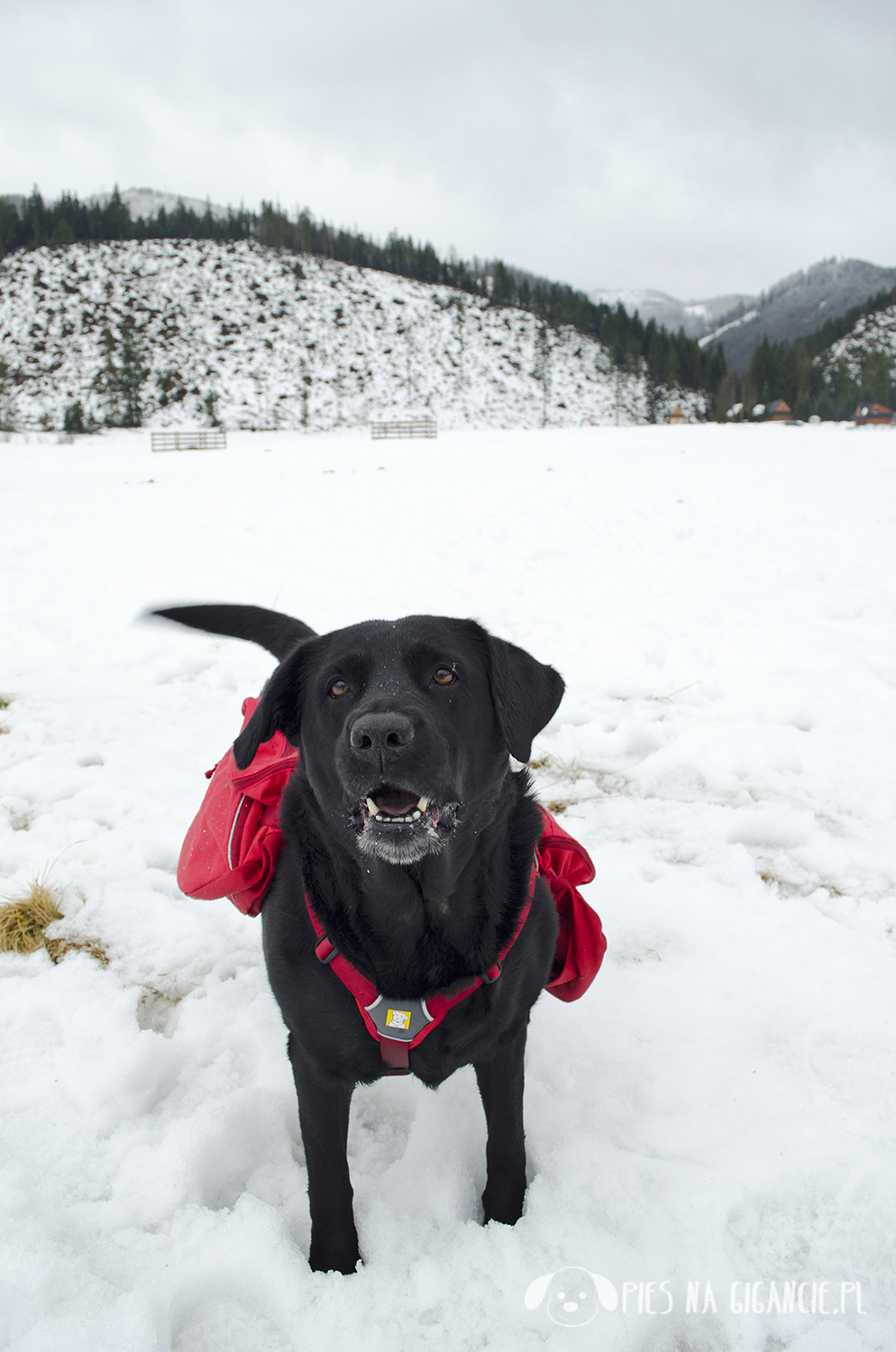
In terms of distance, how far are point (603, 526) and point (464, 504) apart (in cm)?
295

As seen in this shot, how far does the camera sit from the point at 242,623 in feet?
8.65

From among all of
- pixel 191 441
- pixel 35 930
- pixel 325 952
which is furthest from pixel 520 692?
pixel 191 441

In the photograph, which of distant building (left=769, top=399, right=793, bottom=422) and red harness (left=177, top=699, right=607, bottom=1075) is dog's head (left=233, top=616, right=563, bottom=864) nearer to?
red harness (left=177, top=699, right=607, bottom=1075)

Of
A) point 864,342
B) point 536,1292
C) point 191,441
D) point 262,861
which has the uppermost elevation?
point 864,342

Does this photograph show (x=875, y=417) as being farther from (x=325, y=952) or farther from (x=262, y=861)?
(x=325, y=952)

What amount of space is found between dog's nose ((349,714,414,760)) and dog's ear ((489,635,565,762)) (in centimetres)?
37

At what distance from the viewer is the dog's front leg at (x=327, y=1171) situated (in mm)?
1642

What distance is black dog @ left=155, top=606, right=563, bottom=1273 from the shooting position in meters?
1.63

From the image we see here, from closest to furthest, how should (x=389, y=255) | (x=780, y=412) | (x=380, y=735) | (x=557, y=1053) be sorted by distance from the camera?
(x=380, y=735) → (x=557, y=1053) → (x=780, y=412) → (x=389, y=255)

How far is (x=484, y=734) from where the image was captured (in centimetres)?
190

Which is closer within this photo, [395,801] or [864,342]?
[395,801]

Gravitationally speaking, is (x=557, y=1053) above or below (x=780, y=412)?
below

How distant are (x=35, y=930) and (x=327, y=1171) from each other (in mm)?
1481

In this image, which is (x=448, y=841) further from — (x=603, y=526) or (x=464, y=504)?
(x=464, y=504)
